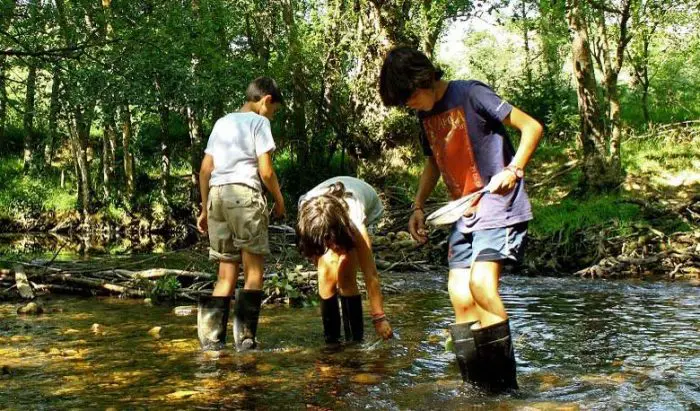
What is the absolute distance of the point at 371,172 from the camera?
1673 cm

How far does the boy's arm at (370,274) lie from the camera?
191 inches

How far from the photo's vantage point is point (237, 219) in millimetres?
5195

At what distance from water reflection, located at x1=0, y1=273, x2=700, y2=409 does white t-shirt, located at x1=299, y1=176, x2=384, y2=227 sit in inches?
37.2

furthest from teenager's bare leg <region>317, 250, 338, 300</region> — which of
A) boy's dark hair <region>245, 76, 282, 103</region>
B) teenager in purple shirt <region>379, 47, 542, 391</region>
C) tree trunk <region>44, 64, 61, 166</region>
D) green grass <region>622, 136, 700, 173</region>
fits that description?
green grass <region>622, 136, 700, 173</region>

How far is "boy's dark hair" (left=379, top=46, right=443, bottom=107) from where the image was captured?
3676 millimetres

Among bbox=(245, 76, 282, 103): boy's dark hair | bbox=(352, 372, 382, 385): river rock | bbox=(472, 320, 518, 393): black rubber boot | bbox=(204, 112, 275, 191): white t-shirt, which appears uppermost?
bbox=(245, 76, 282, 103): boy's dark hair

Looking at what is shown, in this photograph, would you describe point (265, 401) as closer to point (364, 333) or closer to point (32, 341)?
point (364, 333)

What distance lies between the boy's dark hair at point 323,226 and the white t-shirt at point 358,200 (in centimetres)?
7

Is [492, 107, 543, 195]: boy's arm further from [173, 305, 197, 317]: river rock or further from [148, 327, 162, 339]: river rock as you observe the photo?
[173, 305, 197, 317]: river rock

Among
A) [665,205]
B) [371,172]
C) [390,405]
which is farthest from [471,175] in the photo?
[371,172]

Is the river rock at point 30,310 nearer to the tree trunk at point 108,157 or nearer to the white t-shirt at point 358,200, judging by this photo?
the white t-shirt at point 358,200

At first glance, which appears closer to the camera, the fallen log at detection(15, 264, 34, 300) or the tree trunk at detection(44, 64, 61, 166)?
the fallen log at detection(15, 264, 34, 300)

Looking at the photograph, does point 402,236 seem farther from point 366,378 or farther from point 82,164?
point 82,164

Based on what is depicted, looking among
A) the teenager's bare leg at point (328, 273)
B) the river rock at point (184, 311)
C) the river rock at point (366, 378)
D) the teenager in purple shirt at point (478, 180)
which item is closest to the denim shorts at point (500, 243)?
the teenager in purple shirt at point (478, 180)
